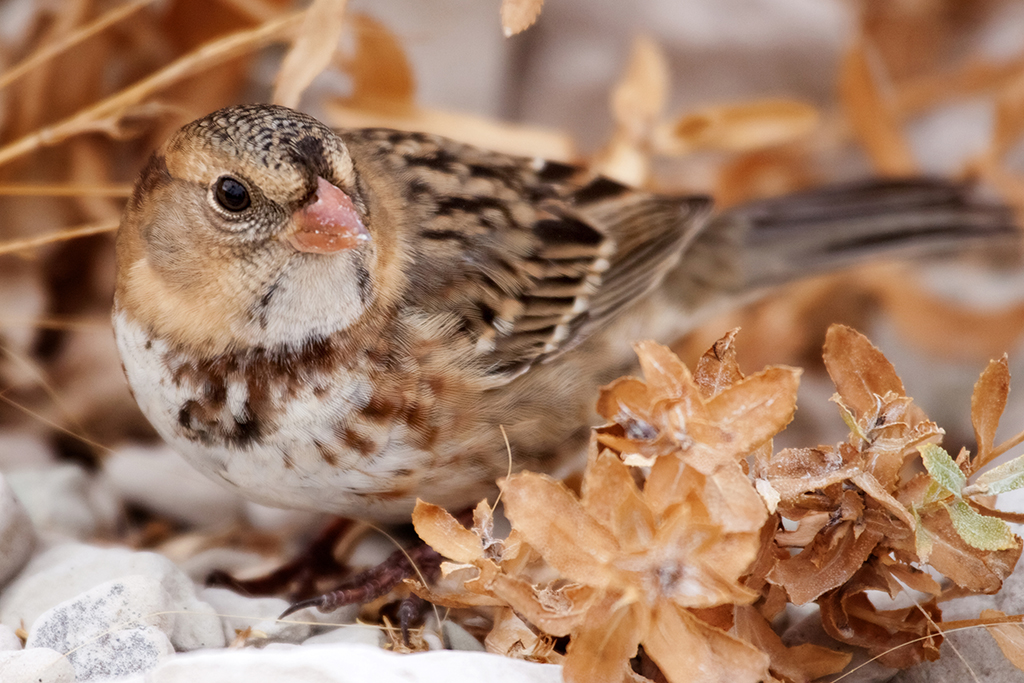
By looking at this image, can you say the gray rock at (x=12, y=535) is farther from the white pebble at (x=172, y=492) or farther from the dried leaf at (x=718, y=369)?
the dried leaf at (x=718, y=369)

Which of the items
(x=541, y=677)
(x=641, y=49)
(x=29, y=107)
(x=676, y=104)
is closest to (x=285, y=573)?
(x=541, y=677)

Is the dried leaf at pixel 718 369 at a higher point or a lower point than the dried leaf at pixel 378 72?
lower

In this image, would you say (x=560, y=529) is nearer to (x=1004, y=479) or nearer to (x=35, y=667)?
(x=1004, y=479)

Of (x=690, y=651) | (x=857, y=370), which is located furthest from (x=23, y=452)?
(x=857, y=370)

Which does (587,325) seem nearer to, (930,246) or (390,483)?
(390,483)

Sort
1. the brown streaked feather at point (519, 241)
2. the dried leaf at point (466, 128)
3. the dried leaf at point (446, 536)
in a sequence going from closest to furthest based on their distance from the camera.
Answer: the dried leaf at point (446, 536) < the brown streaked feather at point (519, 241) < the dried leaf at point (466, 128)

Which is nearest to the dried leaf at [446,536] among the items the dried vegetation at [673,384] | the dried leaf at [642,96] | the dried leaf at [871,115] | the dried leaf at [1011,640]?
the dried vegetation at [673,384]
